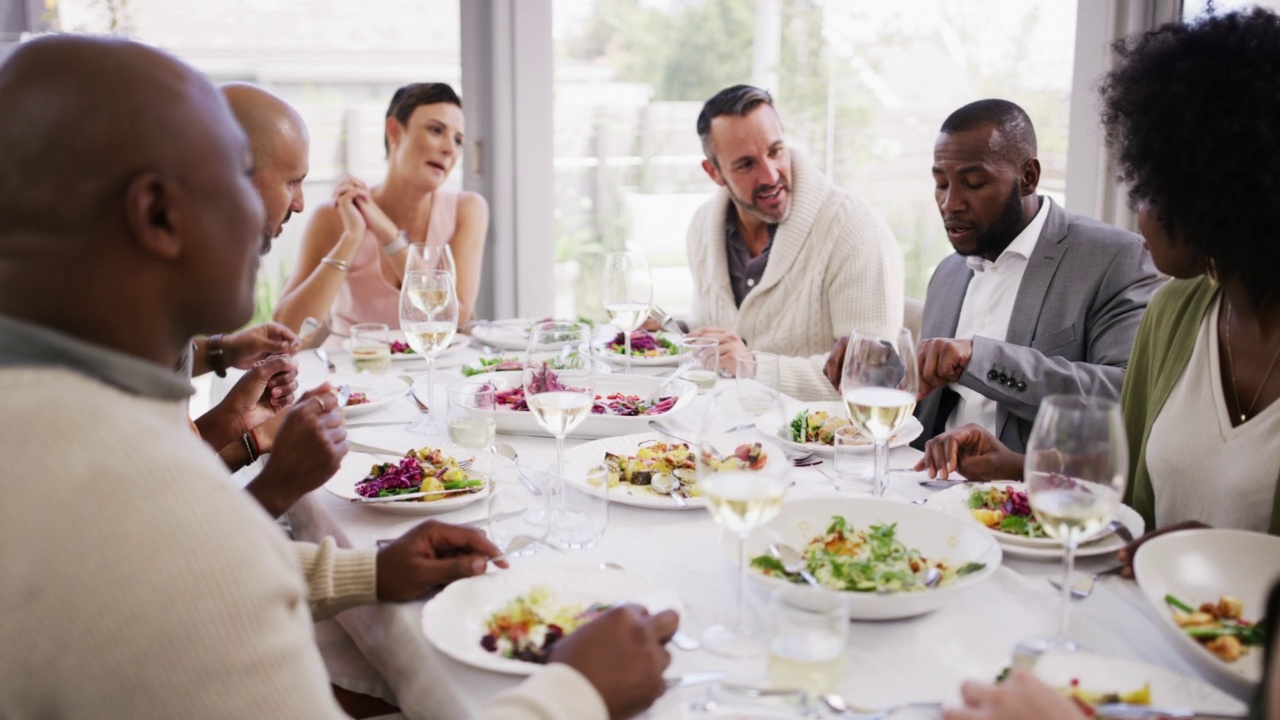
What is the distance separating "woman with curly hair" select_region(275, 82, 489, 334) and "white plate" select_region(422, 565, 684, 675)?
224 cm

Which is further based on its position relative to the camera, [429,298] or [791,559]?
[429,298]

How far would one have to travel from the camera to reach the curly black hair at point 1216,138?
1555 millimetres

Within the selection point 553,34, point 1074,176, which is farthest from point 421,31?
point 1074,176

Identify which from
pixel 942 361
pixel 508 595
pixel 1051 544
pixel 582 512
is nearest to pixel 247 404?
pixel 582 512

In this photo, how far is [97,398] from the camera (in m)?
0.87

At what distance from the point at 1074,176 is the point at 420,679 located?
3.67 m

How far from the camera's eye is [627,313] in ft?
8.20

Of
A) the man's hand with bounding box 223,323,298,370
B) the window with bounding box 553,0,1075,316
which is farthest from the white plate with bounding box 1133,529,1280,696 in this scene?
the window with bounding box 553,0,1075,316

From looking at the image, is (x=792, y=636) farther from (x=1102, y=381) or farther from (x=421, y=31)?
(x=421, y=31)

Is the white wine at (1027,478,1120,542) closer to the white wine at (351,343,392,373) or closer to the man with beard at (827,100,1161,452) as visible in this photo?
the man with beard at (827,100,1161,452)

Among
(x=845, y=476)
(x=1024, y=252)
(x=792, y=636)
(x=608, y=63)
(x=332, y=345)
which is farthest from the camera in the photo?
(x=608, y=63)

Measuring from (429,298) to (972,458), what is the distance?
45.3 inches

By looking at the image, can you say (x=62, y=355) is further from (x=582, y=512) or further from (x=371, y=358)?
(x=371, y=358)

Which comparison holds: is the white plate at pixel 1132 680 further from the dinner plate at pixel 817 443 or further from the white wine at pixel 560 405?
the white wine at pixel 560 405
